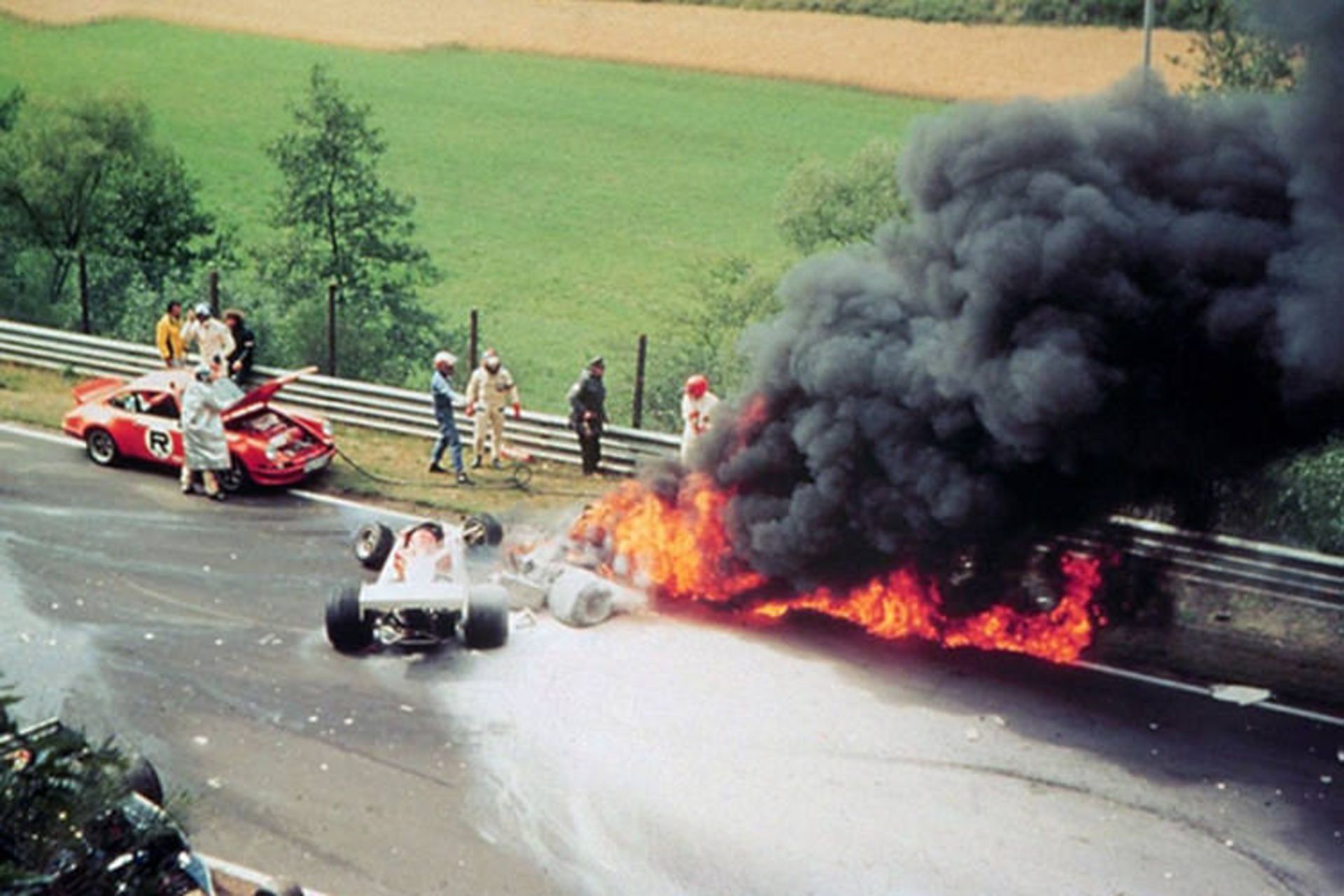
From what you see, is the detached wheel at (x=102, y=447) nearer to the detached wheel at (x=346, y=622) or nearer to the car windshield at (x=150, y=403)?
the car windshield at (x=150, y=403)

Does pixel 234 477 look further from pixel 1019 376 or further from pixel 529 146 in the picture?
pixel 529 146

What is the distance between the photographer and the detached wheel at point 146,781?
41.1 feet

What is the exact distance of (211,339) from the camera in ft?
72.2

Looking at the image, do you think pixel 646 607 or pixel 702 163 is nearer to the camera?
pixel 646 607

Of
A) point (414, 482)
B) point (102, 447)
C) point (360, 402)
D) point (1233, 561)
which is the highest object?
point (360, 402)

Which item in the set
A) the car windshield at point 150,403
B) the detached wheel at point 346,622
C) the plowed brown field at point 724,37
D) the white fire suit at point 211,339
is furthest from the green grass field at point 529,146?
the detached wheel at point 346,622

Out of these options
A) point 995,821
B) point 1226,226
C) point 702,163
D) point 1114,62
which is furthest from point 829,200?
point 995,821

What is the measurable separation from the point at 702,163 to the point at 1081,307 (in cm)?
2246

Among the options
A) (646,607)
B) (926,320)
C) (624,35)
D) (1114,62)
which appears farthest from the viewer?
(624,35)

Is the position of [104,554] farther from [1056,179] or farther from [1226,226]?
[1226,226]

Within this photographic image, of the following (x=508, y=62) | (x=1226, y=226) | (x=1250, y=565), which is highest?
(x=508, y=62)

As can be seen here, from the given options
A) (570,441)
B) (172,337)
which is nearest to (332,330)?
(172,337)

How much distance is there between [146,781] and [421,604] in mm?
3649

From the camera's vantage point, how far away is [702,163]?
120 feet
